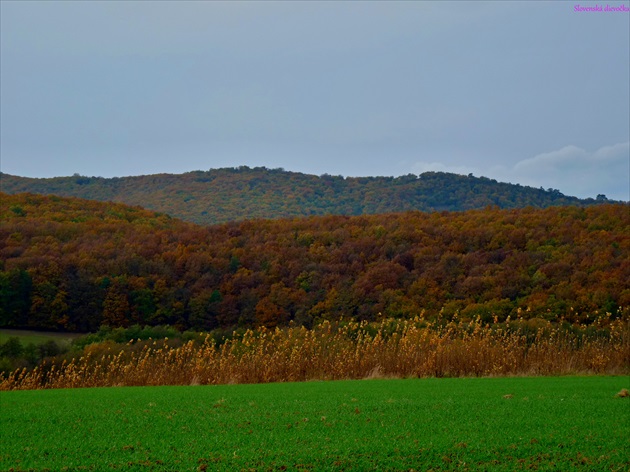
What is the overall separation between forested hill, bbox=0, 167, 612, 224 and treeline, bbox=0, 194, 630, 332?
77.0 ft

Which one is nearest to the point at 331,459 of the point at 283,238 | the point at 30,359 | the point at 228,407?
the point at 228,407

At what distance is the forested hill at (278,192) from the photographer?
223ft

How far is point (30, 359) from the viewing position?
19.5 m

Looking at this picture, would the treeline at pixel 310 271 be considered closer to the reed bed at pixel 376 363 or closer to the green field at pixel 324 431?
the reed bed at pixel 376 363

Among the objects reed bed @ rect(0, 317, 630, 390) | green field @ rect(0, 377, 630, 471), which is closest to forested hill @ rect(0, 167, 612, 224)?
reed bed @ rect(0, 317, 630, 390)

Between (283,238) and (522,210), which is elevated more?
(522,210)

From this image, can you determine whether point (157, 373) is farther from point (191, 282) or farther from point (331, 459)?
point (191, 282)

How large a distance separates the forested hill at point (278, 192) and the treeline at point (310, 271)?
23463mm

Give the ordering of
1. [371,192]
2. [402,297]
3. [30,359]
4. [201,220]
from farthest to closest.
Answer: [371,192]
[201,220]
[402,297]
[30,359]

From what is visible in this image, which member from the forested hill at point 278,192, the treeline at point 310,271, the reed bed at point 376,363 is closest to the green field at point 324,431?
the reed bed at point 376,363

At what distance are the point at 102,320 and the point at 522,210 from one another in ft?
92.4

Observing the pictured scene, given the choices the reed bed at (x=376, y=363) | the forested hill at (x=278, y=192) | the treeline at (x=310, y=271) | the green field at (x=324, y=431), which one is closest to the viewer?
the green field at (x=324, y=431)

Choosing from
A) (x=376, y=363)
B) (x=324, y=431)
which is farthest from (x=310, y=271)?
(x=324, y=431)

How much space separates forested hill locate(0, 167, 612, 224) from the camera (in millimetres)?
67875
